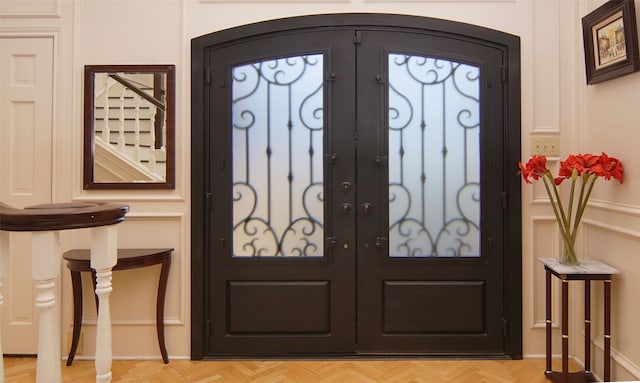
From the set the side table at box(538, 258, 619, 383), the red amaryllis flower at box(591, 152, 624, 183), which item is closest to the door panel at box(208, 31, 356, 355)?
the side table at box(538, 258, 619, 383)

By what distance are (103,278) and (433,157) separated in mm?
2225

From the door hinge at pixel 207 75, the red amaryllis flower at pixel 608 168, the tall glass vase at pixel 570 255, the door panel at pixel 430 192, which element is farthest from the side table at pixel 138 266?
the red amaryllis flower at pixel 608 168

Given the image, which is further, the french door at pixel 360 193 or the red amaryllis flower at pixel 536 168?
the french door at pixel 360 193

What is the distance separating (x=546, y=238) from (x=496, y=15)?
1541mm

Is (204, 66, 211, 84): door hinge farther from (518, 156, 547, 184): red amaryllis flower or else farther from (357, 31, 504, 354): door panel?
(518, 156, 547, 184): red amaryllis flower

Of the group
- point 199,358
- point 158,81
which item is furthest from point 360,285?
point 158,81

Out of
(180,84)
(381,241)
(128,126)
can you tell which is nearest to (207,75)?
(180,84)

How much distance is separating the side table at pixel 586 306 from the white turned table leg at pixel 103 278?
7.30 feet

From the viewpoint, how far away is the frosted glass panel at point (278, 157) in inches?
116

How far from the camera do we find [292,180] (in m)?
2.96

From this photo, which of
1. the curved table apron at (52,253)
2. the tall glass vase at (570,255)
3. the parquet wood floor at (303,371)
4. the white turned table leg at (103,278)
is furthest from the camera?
the parquet wood floor at (303,371)

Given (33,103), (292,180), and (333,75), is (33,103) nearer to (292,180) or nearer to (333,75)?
(292,180)

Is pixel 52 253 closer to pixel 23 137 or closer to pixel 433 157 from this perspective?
pixel 23 137

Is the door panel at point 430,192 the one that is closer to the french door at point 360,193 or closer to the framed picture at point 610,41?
the french door at point 360,193
